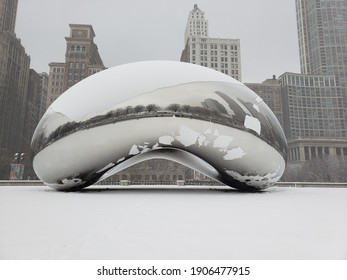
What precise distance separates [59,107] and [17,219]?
471 cm

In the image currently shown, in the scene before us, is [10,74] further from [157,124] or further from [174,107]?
[174,107]

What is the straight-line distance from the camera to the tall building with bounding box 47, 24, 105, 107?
92.4 m

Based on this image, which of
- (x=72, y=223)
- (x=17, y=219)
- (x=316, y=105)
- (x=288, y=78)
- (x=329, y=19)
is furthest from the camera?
(x=288, y=78)

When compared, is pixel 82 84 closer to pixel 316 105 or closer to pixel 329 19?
pixel 329 19

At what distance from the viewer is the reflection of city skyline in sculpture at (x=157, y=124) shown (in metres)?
6.98

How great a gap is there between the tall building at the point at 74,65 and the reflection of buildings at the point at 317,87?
63.3 metres

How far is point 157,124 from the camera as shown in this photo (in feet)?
23.0

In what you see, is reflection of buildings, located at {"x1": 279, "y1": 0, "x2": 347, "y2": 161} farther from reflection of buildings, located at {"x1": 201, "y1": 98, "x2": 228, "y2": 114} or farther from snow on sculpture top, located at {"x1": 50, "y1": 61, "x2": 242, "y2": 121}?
reflection of buildings, located at {"x1": 201, "y1": 98, "x2": 228, "y2": 114}

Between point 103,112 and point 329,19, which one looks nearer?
point 103,112

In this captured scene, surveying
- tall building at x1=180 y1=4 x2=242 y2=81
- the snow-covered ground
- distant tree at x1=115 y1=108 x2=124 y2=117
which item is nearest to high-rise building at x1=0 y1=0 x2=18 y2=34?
distant tree at x1=115 y1=108 x2=124 y2=117

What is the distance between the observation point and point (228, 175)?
791cm

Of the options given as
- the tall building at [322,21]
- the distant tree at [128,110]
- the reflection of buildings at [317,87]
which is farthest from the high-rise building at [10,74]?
the tall building at [322,21]

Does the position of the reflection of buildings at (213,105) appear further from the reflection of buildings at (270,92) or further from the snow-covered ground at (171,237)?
the reflection of buildings at (270,92)
